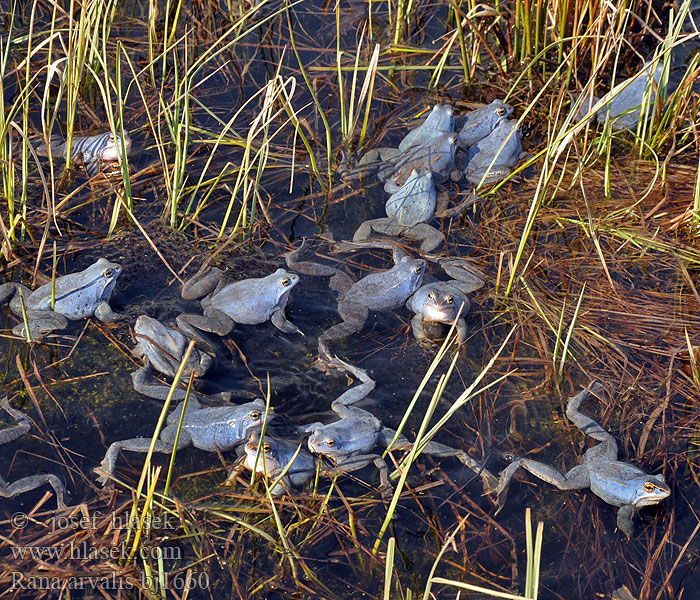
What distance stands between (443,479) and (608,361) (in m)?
1.77

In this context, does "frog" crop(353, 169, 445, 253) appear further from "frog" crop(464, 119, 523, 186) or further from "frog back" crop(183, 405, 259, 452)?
"frog back" crop(183, 405, 259, 452)

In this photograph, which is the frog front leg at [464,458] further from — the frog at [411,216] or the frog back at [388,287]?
the frog at [411,216]

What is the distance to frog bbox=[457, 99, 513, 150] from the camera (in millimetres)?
7590

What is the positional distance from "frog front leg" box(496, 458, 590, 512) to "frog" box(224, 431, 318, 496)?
1.28 meters

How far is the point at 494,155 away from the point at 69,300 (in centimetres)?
439

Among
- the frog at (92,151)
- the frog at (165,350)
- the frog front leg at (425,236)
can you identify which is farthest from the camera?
the frog at (92,151)

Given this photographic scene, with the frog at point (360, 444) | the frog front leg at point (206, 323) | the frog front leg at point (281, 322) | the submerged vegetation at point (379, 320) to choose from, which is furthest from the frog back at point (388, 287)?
the frog at point (360, 444)

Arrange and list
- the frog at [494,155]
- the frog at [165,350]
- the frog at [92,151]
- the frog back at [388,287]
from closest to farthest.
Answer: the frog at [165,350]
the frog back at [388,287]
the frog at [92,151]
the frog at [494,155]

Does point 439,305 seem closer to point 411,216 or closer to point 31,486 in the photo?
point 411,216

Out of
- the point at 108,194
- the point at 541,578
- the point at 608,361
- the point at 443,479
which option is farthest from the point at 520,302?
the point at 108,194

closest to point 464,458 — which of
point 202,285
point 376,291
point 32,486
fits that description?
point 376,291

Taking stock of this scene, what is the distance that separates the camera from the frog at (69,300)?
5582mm

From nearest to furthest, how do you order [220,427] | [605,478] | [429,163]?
[605,478]
[220,427]
[429,163]

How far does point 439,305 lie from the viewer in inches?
226
